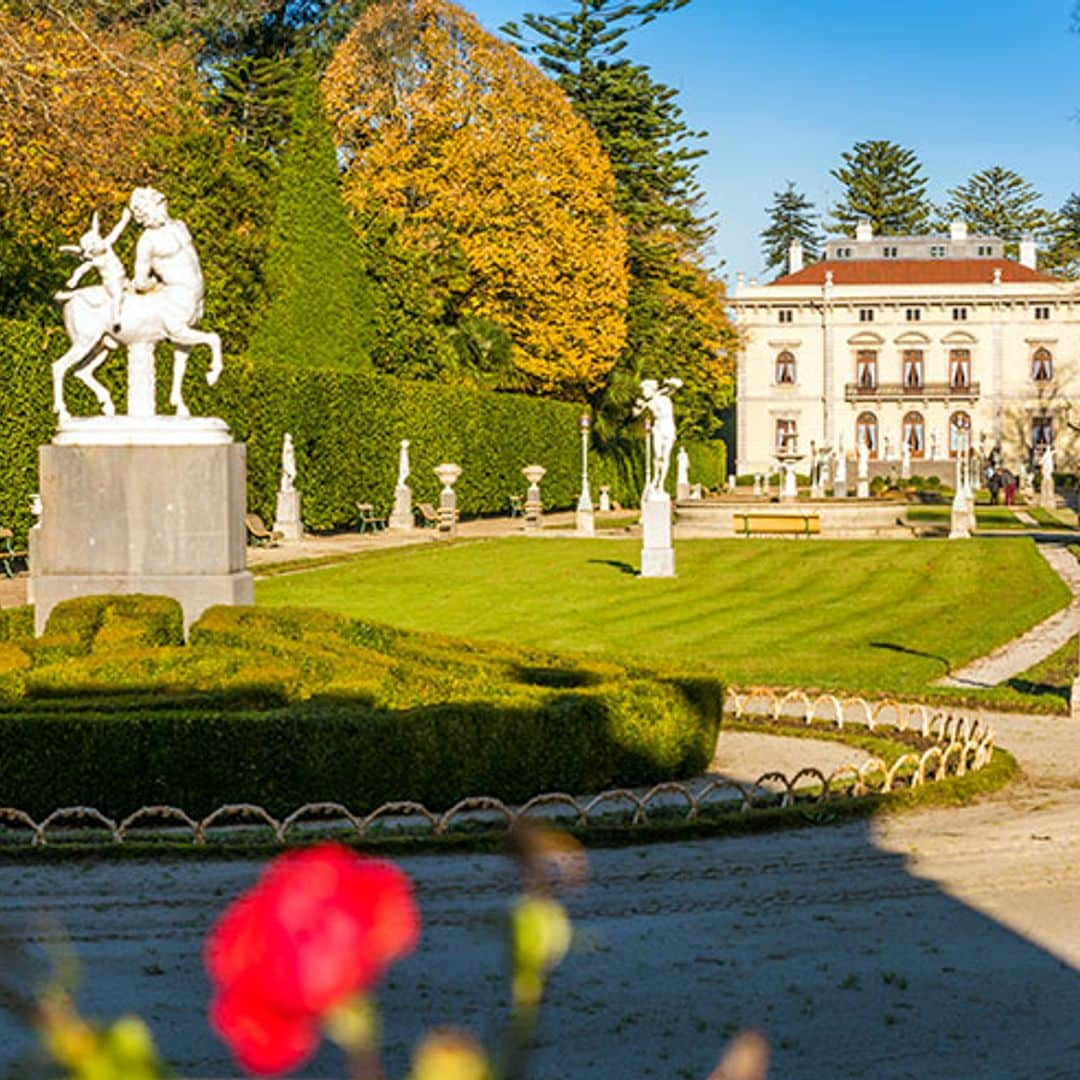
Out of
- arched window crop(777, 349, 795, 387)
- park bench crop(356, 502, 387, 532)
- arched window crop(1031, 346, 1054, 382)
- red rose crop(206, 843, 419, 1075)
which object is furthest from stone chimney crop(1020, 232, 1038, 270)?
red rose crop(206, 843, 419, 1075)

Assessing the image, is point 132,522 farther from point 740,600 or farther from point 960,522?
point 960,522

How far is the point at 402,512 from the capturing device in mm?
41812

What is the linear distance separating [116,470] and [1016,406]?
3337 inches

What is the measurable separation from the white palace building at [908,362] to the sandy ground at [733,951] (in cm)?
8534

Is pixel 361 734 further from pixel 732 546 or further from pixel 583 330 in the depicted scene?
pixel 583 330

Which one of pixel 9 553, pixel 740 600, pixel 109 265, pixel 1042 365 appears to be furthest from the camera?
pixel 1042 365

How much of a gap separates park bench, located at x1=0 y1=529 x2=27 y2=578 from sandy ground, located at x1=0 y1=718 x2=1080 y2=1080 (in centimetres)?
1908

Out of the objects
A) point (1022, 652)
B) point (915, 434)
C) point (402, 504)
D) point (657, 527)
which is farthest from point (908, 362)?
point (1022, 652)

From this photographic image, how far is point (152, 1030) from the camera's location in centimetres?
647

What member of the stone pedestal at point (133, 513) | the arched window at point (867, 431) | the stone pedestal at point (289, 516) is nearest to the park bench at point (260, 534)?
the stone pedestal at point (289, 516)

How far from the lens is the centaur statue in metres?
15.7

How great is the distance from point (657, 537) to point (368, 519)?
13.9 meters

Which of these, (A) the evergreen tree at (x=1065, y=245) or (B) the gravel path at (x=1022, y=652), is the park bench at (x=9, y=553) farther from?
(A) the evergreen tree at (x=1065, y=245)

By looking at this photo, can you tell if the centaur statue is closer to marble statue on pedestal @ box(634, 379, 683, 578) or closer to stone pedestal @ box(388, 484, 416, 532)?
marble statue on pedestal @ box(634, 379, 683, 578)
